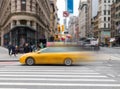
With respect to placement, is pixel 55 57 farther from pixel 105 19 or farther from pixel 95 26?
pixel 95 26

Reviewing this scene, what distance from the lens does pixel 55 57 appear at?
22500mm

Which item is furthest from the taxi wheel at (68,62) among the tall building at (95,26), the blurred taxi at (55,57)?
the tall building at (95,26)

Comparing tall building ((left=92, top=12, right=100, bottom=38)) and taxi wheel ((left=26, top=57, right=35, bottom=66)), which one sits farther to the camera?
tall building ((left=92, top=12, right=100, bottom=38))

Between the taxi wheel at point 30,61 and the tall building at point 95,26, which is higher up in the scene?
the tall building at point 95,26

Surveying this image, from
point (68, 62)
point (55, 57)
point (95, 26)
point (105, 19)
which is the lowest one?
point (68, 62)

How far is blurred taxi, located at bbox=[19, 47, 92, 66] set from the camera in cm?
2255

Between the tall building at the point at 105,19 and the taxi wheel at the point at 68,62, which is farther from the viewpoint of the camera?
the tall building at the point at 105,19

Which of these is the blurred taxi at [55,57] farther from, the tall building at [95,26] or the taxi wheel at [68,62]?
the tall building at [95,26]

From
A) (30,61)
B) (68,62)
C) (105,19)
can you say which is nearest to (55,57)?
(68,62)

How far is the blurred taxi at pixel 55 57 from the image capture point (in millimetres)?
22547

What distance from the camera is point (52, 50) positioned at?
74.5 feet

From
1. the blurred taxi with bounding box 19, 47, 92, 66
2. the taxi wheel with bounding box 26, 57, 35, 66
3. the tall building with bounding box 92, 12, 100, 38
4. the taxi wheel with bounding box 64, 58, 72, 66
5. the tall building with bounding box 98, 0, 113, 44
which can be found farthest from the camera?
the tall building with bounding box 92, 12, 100, 38

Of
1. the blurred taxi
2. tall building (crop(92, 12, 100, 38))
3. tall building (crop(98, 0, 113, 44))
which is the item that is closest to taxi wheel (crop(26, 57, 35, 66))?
the blurred taxi

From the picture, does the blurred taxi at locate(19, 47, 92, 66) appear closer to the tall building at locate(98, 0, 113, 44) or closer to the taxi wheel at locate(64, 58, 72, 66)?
the taxi wheel at locate(64, 58, 72, 66)
